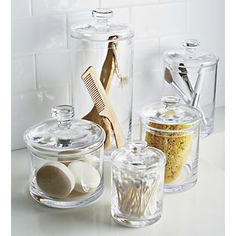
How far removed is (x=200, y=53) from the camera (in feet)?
4.41

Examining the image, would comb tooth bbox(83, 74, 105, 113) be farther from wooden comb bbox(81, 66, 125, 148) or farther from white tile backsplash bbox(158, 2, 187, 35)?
white tile backsplash bbox(158, 2, 187, 35)

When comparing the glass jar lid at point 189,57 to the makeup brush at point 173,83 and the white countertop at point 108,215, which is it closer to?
the makeup brush at point 173,83

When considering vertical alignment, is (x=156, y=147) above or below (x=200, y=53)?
below

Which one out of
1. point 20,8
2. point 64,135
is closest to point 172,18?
point 20,8

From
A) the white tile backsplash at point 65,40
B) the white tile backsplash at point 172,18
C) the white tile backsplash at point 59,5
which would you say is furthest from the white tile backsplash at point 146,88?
the white tile backsplash at point 59,5

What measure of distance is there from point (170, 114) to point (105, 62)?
0.19 metres

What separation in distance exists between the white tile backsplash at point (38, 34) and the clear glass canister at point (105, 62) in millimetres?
36

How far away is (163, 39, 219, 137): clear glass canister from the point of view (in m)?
1.31

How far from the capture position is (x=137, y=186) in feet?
3.09

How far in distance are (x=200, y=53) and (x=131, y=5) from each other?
208 mm

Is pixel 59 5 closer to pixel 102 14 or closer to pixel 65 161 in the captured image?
pixel 102 14
